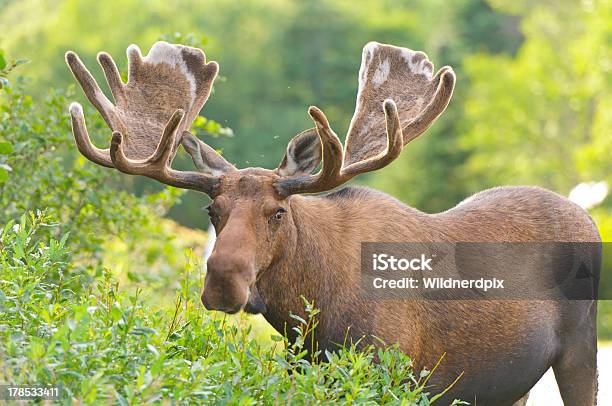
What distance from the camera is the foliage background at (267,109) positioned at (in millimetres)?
8820

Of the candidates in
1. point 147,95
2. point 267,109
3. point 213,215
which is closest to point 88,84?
point 147,95

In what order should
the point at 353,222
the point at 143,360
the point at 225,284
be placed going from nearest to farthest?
the point at 143,360 < the point at 225,284 < the point at 353,222

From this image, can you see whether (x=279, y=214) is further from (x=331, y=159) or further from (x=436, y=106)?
(x=436, y=106)

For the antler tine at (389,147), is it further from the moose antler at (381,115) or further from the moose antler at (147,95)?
the moose antler at (147,95)

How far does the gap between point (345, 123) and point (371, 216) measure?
4729 centimetres

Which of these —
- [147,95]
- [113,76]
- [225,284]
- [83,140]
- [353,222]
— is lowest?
[225,284]

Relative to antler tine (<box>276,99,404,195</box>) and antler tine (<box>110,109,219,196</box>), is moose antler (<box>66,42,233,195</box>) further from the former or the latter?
antler tine (<box>276,99,404,195</box>)

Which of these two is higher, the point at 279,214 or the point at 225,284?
the point at 279,214

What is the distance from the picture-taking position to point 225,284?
579 cm

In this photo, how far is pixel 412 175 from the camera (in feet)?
134

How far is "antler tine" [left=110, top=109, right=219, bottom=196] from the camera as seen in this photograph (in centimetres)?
633

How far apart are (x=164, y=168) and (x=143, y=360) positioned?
4.76ft

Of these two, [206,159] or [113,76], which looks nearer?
[206,159]

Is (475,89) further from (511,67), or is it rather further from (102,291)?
(102,291)
